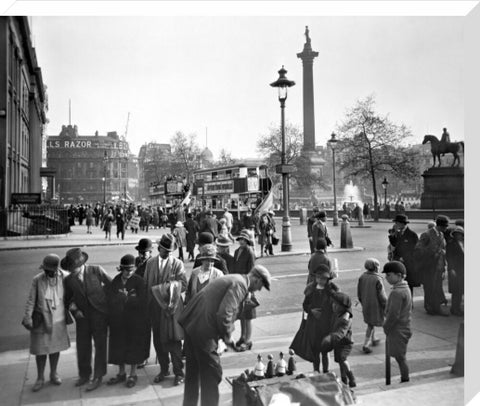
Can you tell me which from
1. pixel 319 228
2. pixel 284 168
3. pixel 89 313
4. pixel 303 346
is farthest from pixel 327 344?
pixel 284 168

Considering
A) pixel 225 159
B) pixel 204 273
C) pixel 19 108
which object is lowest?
pixel 204 273

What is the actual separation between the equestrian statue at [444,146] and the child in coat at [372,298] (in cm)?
197

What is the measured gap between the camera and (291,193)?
10.9 m

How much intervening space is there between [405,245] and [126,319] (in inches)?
155

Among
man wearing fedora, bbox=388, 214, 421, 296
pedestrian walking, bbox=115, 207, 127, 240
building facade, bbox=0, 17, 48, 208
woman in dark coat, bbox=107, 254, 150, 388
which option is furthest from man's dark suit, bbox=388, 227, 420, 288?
building facade, bbox=0, 17, 48, 208

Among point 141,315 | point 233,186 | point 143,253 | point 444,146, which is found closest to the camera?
point 141,315

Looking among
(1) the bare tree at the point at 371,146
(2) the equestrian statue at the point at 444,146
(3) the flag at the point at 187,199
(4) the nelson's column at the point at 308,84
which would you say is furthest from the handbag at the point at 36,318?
(2) the equestrian statue at the point at 444,146

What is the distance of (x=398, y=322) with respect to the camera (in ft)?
13.9

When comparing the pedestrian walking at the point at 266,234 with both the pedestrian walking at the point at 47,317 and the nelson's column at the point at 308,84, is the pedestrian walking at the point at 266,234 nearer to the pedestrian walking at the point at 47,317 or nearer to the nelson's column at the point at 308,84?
the nelson's column at the point at 308,84

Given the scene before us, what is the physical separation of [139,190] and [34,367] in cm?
246

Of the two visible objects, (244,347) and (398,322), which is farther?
(244,347)

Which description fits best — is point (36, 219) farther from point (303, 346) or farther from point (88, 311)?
point (303, 346)

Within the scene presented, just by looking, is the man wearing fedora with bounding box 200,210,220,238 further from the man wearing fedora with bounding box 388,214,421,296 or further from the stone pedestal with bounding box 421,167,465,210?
the stone pedestal with bounding box 421,167,465,210

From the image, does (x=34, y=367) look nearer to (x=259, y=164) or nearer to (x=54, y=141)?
(x=54, y=141)
